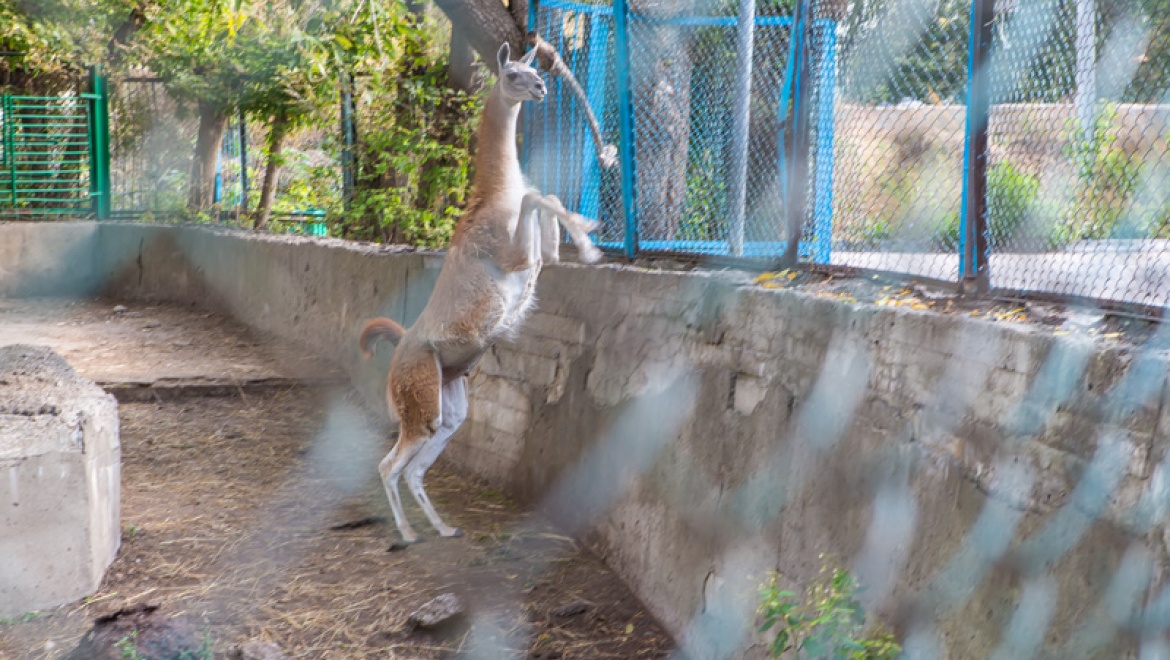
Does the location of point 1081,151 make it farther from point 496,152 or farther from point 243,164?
point 243,164

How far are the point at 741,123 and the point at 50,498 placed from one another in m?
3.63

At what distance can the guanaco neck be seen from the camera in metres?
6.25

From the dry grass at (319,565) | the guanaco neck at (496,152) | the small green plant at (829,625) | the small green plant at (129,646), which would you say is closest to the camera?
the small green plant at (829,625)

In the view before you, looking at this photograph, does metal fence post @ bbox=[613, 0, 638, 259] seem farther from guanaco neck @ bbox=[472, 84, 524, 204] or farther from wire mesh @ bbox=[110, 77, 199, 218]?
→ wire mesh @ bbox=[110, 77, 199, 218]

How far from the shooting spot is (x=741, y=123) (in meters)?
5.38

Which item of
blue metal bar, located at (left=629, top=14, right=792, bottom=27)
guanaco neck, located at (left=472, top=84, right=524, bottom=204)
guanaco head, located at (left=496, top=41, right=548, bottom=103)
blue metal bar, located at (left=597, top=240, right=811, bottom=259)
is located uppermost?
blue metal bar, located at (left=629, top=14, right=792, bottom=27)

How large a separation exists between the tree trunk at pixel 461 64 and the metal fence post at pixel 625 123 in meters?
3.81

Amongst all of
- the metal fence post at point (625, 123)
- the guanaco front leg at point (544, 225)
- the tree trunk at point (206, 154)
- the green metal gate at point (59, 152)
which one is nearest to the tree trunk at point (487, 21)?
the metal fence post at point (625, 123)

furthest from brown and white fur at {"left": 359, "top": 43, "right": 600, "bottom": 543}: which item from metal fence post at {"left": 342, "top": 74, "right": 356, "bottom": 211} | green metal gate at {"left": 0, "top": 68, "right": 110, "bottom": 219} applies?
green metal gate at {"left": 0, "top": 68, "right": 110, "bottom": 219}

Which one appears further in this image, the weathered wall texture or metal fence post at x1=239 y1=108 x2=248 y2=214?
metal fence post at x1=239 y1=108 x2=248 y2=214

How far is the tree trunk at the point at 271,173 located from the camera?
1330 cm

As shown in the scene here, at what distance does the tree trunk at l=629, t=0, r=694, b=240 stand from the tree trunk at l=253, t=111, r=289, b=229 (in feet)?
25.3

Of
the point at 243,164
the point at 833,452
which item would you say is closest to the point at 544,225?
the point at 833,452

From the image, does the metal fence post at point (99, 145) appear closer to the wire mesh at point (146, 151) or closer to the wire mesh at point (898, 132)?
the wire mesh at point (146, 151)
